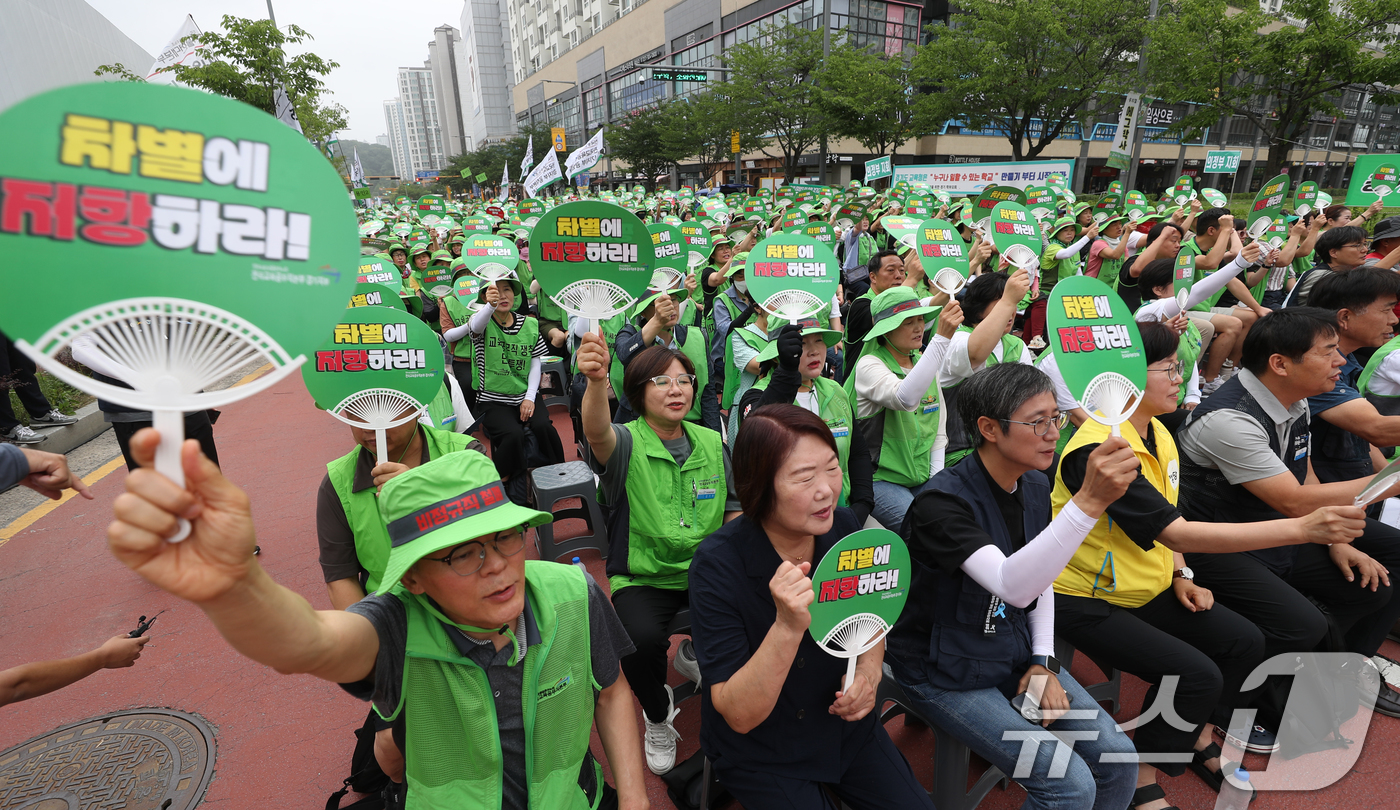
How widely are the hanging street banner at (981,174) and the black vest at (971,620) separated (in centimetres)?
1571

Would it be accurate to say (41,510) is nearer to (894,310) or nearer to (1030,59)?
(894,310)

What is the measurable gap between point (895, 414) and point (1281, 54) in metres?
22.2

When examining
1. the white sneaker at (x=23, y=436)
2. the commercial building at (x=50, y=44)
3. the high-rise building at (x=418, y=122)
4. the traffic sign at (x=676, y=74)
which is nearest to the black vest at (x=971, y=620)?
the white sneaker at (x=23, y=436)

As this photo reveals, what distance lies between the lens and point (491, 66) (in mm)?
98312

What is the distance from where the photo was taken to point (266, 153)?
108cm

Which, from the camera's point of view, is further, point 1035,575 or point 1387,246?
point 1387,246

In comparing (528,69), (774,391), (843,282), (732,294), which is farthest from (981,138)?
(528,69)

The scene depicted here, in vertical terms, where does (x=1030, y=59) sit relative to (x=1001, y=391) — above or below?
above

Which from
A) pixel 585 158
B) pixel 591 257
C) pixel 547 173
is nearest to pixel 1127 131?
pixel 585 158

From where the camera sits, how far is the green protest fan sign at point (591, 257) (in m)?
2.75

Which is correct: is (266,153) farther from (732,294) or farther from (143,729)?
(732,294)

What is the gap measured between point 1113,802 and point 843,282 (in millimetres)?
7883

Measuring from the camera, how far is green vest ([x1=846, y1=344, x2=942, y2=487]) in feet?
11.6

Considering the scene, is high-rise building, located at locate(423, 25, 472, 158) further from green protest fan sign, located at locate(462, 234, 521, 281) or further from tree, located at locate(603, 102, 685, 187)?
green protest fan sign, located at locate(462, 234, 521, 281)
